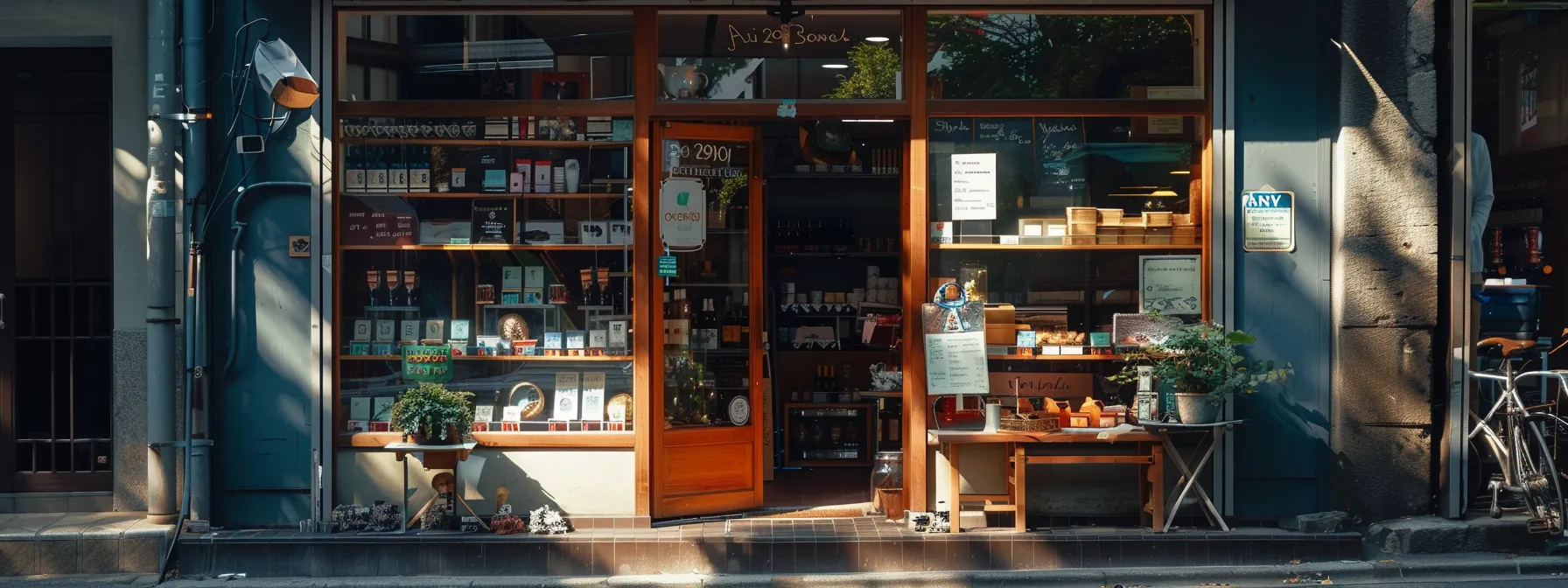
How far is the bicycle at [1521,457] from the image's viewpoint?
745cm

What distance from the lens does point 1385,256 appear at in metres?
→ 7.70

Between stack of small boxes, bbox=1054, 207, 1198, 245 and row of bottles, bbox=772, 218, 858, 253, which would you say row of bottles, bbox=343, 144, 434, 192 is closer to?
row of bottles, bbox=772, 218, 858, 253

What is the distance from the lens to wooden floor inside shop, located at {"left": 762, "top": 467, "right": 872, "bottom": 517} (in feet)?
28.2

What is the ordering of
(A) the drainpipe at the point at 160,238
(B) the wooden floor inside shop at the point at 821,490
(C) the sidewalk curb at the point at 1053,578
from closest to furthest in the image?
(C) the sidewalk curb at the point at 1053,578 < (A) the drainpipe at the point at 160,238 < (B) the wooden floor inside shop at the point at 821,490

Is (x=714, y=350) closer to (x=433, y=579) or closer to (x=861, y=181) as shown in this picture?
(x=433, y=579)

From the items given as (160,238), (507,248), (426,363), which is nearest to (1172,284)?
(507,248)

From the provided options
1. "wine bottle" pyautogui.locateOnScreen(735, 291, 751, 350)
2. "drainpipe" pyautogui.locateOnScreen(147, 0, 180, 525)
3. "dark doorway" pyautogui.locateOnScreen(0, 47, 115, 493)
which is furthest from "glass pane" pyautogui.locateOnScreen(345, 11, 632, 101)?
"dark doorway" pyautogui.locateOnScreen(0, 47, 115, 493)

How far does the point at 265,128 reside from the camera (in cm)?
781

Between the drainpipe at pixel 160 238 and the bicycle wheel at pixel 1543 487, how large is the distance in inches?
315

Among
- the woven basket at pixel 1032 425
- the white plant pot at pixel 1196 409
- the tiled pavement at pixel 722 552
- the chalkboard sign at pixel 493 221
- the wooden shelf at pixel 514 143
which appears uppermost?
the wooden shelf at pixel 514 143

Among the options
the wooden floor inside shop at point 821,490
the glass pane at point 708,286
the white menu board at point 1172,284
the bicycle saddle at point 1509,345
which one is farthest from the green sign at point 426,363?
the bicycle saddle at point 1509,345

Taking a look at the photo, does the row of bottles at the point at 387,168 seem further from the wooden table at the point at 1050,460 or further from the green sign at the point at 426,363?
the wooden table at the point at 1050,460

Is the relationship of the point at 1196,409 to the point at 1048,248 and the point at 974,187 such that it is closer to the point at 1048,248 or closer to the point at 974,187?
the point at 1048,248

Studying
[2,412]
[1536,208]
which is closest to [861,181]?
[1536,208]
